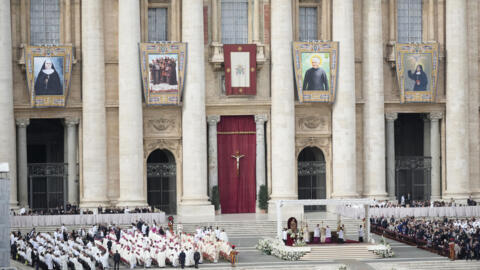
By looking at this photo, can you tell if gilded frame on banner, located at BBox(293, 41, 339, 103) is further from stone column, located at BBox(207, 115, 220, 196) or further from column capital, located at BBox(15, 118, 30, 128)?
column capital, located at BBox(15, 118, 30, 128)

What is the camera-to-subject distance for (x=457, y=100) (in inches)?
3169

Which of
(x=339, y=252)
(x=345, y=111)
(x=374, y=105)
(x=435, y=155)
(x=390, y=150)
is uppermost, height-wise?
(x=374, y=105)

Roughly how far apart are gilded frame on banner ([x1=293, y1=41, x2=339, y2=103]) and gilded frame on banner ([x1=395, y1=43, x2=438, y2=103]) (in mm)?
5553

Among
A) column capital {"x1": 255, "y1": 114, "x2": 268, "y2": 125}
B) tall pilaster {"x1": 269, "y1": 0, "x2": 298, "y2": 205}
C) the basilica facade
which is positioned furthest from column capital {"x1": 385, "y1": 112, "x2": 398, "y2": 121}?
column capital {"x1": 255, "y1": 114, "x2": 268, "y2": 125}

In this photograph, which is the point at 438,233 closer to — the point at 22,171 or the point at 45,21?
the point at 22,171

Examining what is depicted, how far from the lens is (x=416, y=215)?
73562 mm

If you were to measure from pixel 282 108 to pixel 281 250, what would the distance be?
2012 centimetres

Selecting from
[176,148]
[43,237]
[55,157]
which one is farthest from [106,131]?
[43,237]

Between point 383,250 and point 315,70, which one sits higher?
point 315,70

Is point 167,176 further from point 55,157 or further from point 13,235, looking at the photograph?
point 13,235

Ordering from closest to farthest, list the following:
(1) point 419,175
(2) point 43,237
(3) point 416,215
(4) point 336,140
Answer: (2) point 43,237 → (3) point 416,215 → (4) point 336,140 → (1) point 419,175

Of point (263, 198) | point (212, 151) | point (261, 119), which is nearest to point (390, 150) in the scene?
point (261, 119)

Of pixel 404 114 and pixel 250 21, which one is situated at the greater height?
pixel 250 21

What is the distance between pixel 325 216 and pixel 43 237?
75.6ft
